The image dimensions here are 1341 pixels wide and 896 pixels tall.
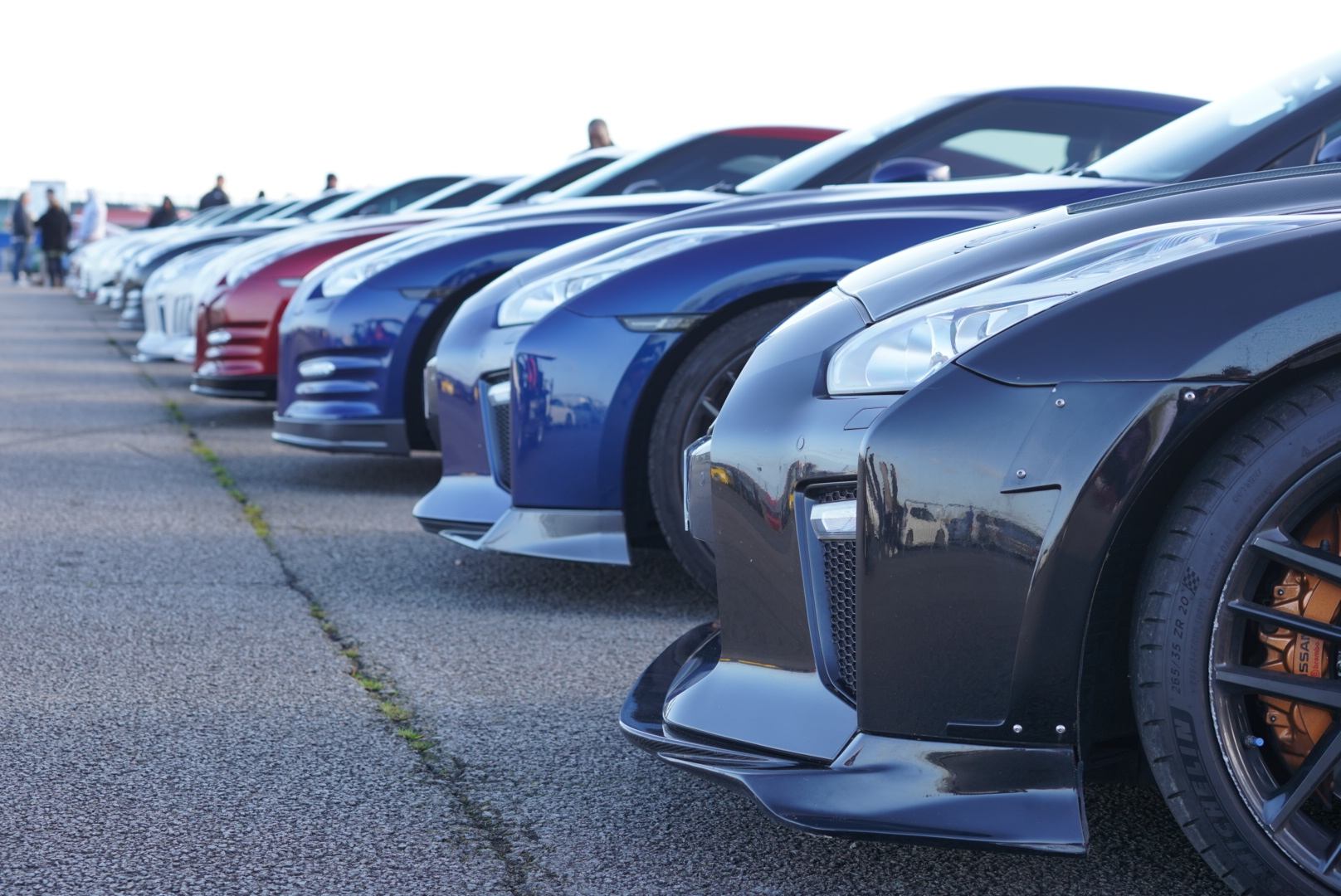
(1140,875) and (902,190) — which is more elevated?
(902,190)

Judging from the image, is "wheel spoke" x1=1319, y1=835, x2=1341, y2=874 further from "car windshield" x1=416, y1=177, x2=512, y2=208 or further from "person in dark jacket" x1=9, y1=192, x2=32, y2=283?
"person in dark jacket" x1=9, y1=192, x2=32, y2=283

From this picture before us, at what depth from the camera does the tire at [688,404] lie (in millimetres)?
3305

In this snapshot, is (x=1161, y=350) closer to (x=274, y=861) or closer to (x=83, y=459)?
(x=274, y=861)

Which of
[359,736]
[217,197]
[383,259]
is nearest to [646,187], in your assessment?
[383,259]

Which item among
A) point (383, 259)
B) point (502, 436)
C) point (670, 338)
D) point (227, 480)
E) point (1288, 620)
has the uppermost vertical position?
point (383, 259)

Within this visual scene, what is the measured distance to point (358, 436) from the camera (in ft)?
16.4

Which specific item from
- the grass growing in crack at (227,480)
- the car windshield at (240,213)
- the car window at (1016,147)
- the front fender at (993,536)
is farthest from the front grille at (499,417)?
the car windshield at (240,213)

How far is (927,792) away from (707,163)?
474cm

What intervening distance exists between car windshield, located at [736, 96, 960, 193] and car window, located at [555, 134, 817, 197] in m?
1.22

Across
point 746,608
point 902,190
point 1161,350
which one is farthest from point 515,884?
point 902,190

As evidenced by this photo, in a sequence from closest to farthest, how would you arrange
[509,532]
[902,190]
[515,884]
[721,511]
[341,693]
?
[515,884] → [721,511] → [341,693] → [509,532] → [902,190]

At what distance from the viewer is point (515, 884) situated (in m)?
1.90

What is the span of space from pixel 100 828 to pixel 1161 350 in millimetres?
1657

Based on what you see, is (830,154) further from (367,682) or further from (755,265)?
(367,682)
